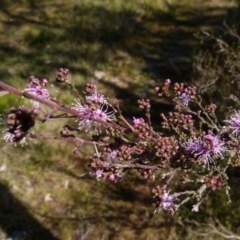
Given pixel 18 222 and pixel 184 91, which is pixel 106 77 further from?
pixel 184 91

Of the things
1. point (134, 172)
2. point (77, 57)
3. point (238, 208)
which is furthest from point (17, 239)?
point (77, 57)

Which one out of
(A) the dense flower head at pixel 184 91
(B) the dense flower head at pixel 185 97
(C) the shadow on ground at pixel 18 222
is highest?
(A) the dense flower head at pixel 184 91

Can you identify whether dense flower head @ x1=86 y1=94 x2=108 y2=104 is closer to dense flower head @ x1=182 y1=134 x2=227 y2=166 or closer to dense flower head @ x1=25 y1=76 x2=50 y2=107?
dense flower head @ x1=25 y1=76 x2=50 y2=107

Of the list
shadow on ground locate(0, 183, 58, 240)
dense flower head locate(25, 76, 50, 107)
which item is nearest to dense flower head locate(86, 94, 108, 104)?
dense flower head locate(25, 76, 50, 107)

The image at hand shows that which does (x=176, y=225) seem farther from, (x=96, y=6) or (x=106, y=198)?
(x=96, y=6)

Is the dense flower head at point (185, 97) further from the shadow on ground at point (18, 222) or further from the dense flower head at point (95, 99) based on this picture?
the shadow on ground at point (18, 222)

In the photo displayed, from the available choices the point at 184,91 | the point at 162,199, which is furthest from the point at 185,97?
the point at 162,199

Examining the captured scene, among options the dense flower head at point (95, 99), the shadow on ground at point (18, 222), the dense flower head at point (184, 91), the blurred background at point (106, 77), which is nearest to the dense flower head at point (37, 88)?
the dense flower head at point (95, 99)
